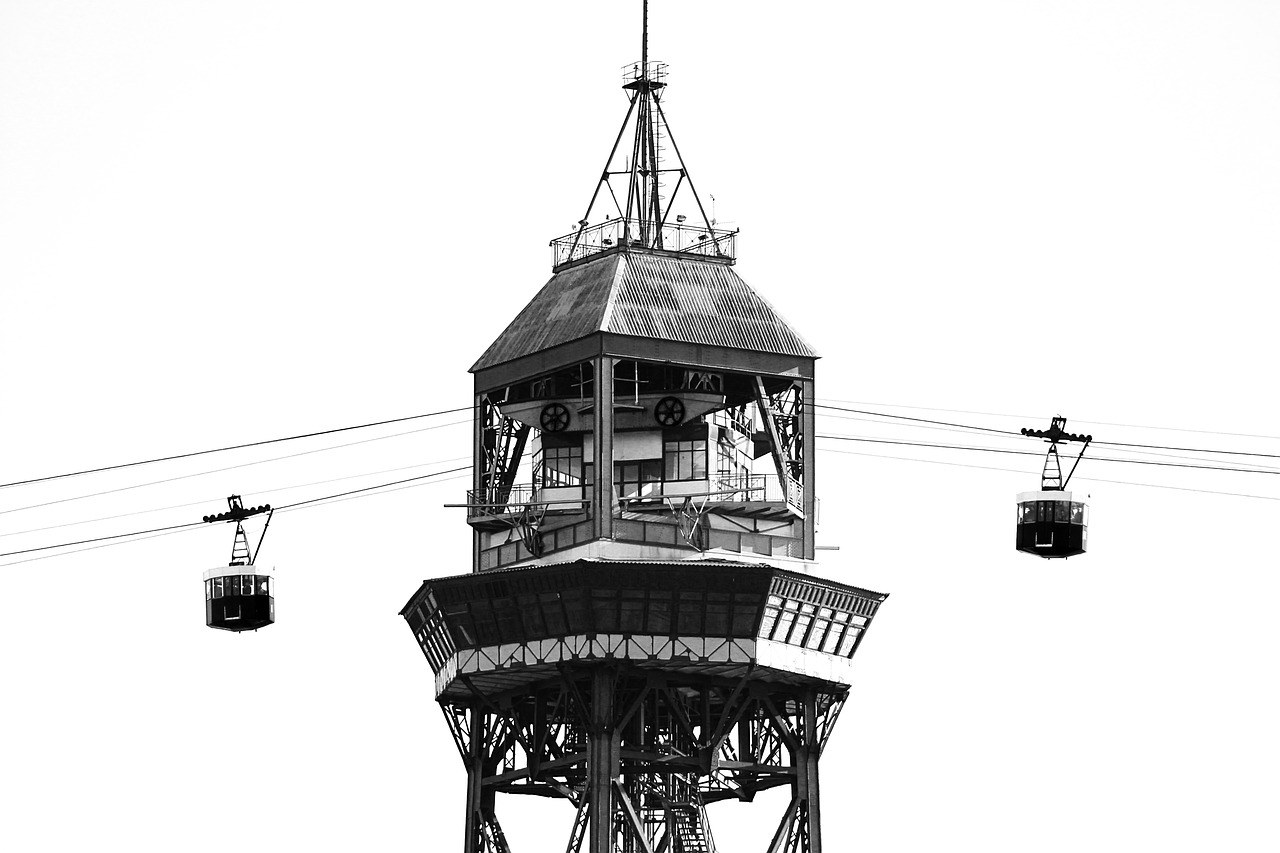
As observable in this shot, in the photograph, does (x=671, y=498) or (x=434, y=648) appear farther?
(x=434, y=648)

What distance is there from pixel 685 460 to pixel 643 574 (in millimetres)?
8504

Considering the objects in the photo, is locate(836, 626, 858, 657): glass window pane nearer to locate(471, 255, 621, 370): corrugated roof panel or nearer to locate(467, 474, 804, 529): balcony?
locate(467, 474, 804, 529): balcony

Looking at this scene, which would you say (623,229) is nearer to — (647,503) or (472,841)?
(647,503)

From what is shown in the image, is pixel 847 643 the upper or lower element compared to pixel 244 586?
lower

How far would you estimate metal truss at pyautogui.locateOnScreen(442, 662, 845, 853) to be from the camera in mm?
185500

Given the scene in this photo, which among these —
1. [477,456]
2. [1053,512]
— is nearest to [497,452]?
[477,456]

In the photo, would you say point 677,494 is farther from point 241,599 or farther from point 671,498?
point 241,599

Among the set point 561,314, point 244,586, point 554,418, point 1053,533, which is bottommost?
point 244,586

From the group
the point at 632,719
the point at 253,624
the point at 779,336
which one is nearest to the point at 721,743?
the point at 632,719

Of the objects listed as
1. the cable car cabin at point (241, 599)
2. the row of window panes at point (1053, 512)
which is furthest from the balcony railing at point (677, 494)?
the row of window panes at point (1053, 512)

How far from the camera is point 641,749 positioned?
186125 mm

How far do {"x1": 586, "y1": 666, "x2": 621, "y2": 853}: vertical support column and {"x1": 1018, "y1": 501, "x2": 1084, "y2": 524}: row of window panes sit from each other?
34324 mm

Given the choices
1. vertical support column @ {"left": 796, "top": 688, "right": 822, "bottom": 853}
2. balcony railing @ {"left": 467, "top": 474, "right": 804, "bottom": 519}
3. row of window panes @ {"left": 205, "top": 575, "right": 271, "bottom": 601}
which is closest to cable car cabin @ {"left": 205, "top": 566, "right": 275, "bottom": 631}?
row of window panes @ {"left": 205, "top": 575, "right": 271, "bottom": 601}

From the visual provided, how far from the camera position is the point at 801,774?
190 metres
